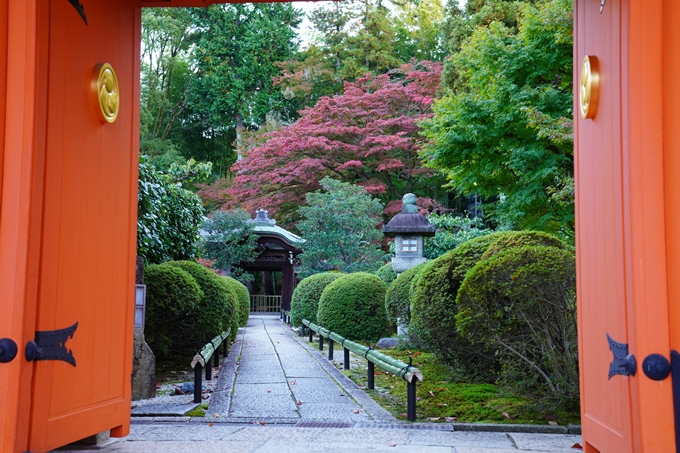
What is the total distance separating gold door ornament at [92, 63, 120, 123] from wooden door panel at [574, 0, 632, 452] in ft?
7.81

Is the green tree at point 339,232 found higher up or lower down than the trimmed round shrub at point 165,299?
higher up

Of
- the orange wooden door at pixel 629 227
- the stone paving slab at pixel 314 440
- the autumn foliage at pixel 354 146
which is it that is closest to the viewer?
the orange wooden door at pixel 629 227

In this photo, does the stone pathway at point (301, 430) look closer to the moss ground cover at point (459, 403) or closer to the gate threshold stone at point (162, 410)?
the gate threshold stone at point (162, 410)

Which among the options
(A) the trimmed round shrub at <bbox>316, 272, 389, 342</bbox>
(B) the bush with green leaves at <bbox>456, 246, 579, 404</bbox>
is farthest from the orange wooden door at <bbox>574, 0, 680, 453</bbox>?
(A) the trimmed round shrub at <bbox>316, 272, 389, 342</bbox>

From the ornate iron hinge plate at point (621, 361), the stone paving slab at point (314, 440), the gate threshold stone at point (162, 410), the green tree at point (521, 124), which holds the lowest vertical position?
the gate threshold stone at point (162, 410)

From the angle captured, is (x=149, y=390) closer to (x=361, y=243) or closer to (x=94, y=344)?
(x=94, y=344)

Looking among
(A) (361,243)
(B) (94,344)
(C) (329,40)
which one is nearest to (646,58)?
(B) (94,344)

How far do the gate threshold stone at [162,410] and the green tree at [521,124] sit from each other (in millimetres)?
7959

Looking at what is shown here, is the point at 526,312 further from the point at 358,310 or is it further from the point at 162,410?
the point at 358,310

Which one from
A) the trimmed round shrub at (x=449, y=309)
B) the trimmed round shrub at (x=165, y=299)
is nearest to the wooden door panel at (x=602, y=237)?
the trimmed round shrub at (x=449, y=309)

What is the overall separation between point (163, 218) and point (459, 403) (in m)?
4.78

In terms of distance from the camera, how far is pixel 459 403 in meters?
5.89

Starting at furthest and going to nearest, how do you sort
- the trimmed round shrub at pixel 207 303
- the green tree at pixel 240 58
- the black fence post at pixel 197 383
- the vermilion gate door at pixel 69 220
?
1. the green tree at pixel 240 58
2. the trimmed round shrub at pixel 207 303
3. the black fence post at pixel 197 383
4. the vermilion gate door at pixel 69 220

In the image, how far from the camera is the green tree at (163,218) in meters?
7.37
